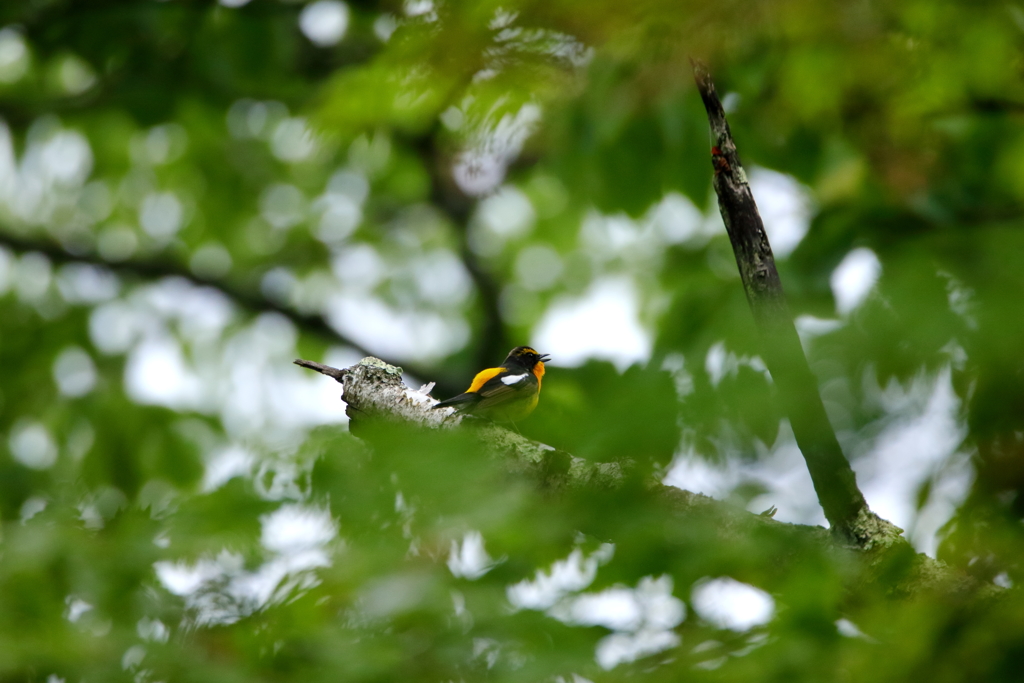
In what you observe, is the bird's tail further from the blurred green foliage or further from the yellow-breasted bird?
the blurred green foliage

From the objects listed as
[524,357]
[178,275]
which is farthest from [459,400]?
[178,275]

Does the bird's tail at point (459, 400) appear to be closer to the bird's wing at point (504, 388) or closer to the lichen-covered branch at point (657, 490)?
the bird's wing at point (504, 388)

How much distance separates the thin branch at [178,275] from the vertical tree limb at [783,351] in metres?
6.76

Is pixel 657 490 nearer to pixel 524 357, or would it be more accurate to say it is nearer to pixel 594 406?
pixel 594 406

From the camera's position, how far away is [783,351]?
125 centimetres

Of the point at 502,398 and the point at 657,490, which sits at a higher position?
the point at 657,490

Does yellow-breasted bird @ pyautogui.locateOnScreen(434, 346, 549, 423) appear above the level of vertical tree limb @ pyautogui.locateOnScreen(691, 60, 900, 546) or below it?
below

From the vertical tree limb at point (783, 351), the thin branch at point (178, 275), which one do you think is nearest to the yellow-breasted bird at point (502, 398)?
the vertical tree limb at point (783, 351)

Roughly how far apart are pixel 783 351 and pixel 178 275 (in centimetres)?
907

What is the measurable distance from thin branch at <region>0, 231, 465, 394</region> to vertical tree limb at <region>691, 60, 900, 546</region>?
6.76 metres

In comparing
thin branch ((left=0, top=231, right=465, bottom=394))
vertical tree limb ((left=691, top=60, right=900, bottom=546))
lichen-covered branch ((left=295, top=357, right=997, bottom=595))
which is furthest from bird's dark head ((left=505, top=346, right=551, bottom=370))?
thin branch ((left=0, top=231, right=465, bottom=394))

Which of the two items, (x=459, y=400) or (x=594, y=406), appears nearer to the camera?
(x=594, y=406)

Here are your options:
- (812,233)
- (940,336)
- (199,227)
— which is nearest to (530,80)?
(940,336)

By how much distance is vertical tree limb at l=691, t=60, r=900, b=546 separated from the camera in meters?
1.12
